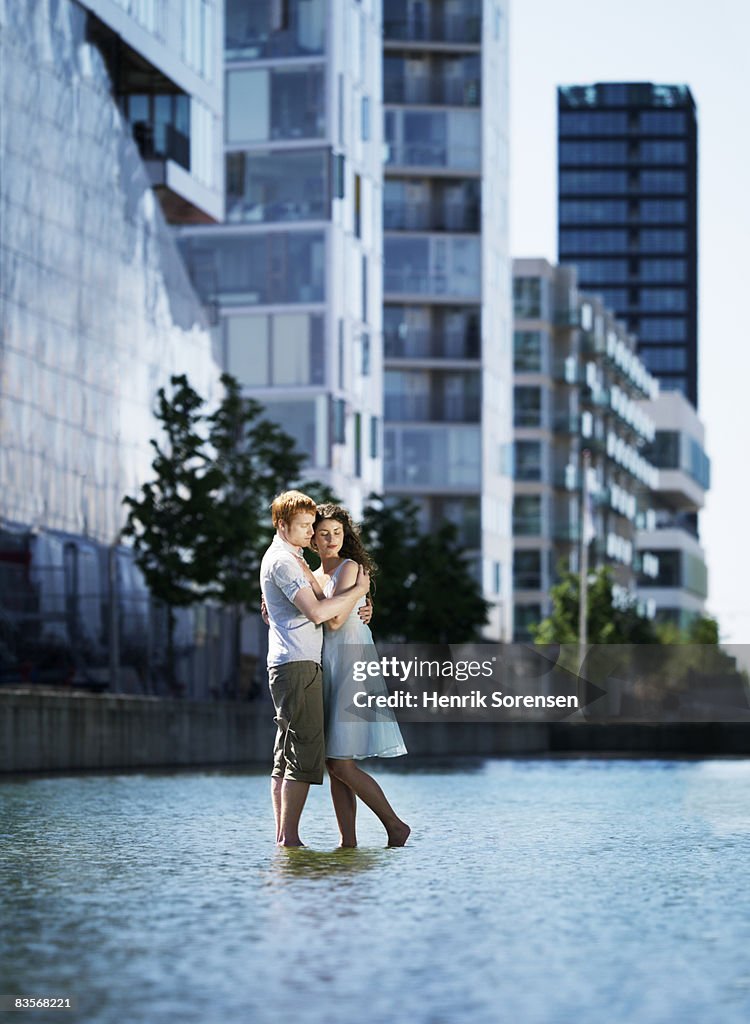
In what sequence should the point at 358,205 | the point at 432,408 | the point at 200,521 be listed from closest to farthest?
the point at 200,521 < the point at 358,205 < the point at 432,408

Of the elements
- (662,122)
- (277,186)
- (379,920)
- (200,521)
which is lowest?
(379,920)

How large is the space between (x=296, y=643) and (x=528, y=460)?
99.7 meters

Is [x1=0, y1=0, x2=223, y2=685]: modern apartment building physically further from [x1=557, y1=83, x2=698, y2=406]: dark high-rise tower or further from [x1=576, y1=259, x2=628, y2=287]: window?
[x1=557, y1=83, x2=698, y2=406]: dark high-rise tower

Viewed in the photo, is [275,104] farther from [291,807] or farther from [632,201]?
[632,201]

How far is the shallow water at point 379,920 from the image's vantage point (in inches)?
259

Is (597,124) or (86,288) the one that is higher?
(597,124)

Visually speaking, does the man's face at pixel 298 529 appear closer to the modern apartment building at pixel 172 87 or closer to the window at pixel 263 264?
the modern apartment building at pixel 172 87

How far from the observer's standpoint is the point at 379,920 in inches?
341

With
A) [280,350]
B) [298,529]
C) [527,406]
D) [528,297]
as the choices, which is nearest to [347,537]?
[298,529]

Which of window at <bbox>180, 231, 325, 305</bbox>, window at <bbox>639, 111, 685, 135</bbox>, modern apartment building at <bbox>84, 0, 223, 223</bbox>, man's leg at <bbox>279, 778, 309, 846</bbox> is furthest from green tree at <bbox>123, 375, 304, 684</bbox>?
window at <bbox>639, 111, 685, 135</bbox>

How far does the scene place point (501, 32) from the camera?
96.5 meters

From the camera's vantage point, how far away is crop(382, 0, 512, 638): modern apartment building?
306ft

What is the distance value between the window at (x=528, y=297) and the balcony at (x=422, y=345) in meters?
19.1

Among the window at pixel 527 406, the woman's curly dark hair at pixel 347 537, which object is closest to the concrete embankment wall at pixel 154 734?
the woman's curly dark hair at pixel 347 537
